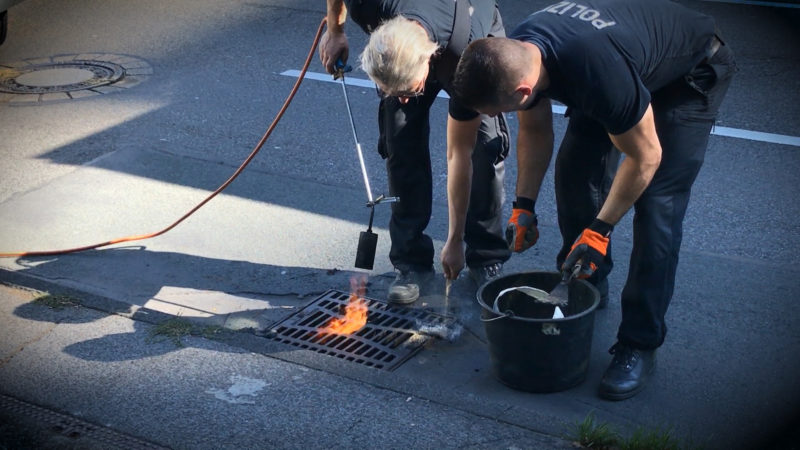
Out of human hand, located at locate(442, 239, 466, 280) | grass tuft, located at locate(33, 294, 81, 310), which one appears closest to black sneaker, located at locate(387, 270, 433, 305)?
Answer: human hand, located at locate(442, 239, 466, 280)

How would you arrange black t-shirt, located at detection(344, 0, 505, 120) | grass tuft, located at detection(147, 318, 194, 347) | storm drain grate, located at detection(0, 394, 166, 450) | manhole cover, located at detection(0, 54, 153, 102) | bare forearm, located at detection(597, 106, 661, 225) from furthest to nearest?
manhole cover, located at detection(0, 54, 153, 102)
grass tuft, located at detection(147, 318, 194, 347)
black t-shirt, located at detection(344, 0, 505, 120)
storm drain grate, located at detection(0, 394, 166, 450)
bare forearm, located at detection(597, 106, 661, 225)

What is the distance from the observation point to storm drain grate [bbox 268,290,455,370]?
3988mm

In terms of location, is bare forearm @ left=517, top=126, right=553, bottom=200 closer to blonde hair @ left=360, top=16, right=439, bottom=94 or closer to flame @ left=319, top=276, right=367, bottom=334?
blonde hair @ left=360, top=16, right=439, bottom=94

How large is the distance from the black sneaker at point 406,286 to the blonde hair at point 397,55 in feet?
3.90

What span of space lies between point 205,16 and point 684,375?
21.8 feet

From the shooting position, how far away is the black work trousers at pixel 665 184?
3.44 metres

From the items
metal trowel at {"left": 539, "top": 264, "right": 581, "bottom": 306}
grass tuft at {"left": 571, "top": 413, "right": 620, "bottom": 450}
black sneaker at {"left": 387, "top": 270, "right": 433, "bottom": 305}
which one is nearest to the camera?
grass tuft at {"left": 571, "top": 413, "right": 620, "bottom": 450}

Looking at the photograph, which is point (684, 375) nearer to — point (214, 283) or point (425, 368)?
point (425, 368)

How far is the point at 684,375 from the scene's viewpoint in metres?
3.73

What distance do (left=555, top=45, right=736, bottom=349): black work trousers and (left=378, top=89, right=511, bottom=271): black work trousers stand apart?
524mm

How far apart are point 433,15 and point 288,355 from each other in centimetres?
154

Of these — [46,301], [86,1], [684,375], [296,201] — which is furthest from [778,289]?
[86,1]

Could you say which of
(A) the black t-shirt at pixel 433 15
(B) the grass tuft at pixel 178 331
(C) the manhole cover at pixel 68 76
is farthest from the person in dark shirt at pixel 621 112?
(C) the manhole cover at pixel 68 76

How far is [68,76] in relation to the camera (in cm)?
746
